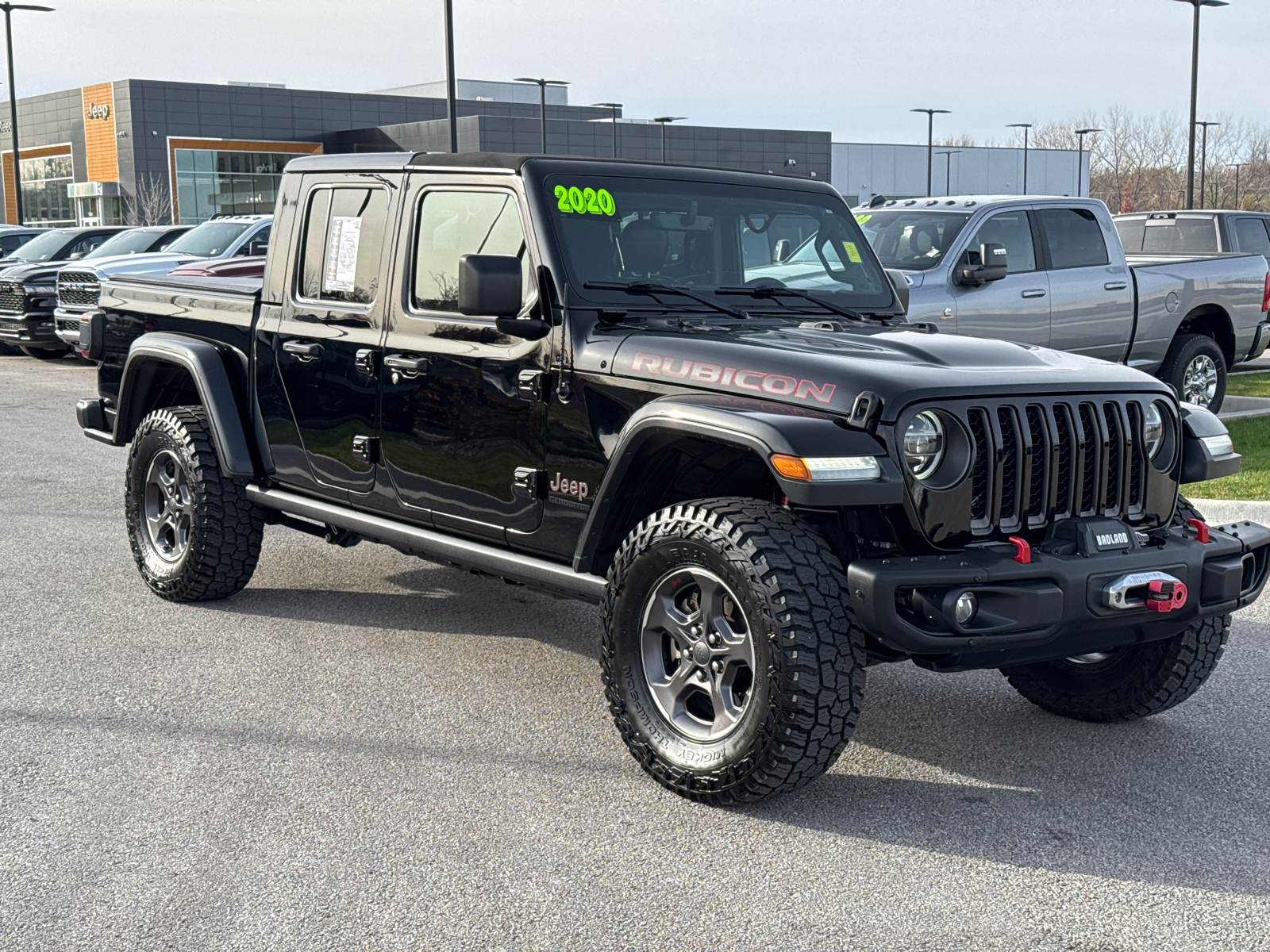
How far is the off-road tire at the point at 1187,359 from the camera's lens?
476 inches

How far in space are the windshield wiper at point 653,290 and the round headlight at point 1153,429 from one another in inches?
55.7

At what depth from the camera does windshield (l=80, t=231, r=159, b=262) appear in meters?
20.2

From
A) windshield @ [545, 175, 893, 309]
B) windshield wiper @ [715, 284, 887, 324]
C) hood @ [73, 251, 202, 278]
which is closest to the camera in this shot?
windshield @ [545, 175, 893, 309]

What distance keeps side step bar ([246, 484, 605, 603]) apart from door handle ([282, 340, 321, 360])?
24.1 inches

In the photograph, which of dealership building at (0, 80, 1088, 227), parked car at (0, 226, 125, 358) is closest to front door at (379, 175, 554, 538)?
parked car at (0, 226, 125, 358)

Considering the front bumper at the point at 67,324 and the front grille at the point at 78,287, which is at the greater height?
the front grille at the point at 78,287

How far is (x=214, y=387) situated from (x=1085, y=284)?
7.64 m

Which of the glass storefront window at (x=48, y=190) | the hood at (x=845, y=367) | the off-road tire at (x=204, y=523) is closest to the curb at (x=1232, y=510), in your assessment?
the hood at (x=845, y=367)

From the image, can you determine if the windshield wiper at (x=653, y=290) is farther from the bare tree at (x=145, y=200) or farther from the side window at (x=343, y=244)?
the bare tree at (x=145, y=200)

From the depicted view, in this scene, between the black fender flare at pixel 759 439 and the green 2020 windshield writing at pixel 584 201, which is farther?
the green 2020 windshield writing at pixel 584 201

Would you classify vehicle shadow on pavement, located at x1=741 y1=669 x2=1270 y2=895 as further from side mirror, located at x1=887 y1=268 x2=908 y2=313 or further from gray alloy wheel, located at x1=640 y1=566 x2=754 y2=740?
side mirror, located at x1=887 y1=268 x2=908 y2=313

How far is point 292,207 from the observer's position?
6.19m

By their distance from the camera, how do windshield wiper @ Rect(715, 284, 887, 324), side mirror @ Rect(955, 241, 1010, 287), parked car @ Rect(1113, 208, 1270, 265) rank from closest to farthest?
windshield wiper @ Rect(715, 284, 887, 324) → side mirror @ Rect(955, 241, 1010, 287) → parked car @ Rect(1113, 208, 1270, 265)

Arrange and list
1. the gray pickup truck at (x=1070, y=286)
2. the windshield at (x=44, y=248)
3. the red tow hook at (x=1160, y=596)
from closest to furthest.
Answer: the red tow hook at (x=1160, y=596) < the gray pickup truck at (x=1070, y=286) < the windshield at (x=44, y=248)
